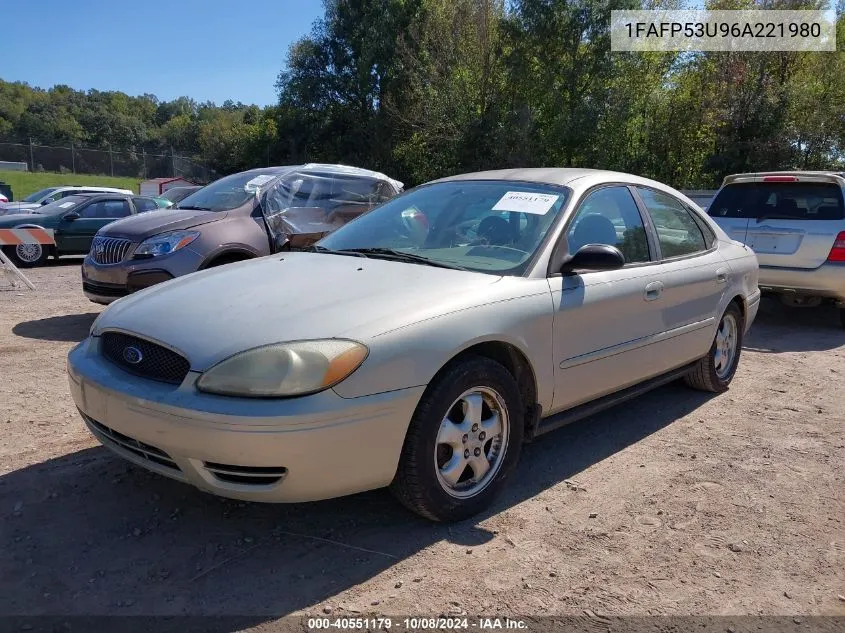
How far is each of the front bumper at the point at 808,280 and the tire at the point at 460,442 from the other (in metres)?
5.53

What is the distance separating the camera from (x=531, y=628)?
245 centimetres

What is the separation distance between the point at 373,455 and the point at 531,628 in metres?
0.86

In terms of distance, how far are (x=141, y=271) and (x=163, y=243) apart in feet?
1.10

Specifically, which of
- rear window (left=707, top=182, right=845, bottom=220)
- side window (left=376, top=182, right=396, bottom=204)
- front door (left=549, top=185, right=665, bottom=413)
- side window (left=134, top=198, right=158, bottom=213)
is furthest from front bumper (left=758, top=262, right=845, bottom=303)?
side window (left=134, top=198, right=158, bottom=213)

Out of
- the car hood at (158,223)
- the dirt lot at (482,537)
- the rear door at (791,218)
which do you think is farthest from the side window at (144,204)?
the rear door at (791,218)

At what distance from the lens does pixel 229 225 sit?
22.2 feet

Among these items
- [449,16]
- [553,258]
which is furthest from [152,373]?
[449,16]

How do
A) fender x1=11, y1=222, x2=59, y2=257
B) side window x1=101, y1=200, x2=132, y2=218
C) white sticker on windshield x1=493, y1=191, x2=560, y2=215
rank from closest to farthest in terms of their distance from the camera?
white sticker on windshield x1=493, y1=191, x2=560, y2=215 → fender x1=11, y1=222, x2=59, y2=257 → side window x1=101, y1=200, x2=132, y2=218

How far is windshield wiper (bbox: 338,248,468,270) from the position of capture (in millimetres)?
3523

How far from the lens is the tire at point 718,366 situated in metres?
5.06

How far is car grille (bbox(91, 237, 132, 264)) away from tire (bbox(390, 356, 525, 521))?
181 inches

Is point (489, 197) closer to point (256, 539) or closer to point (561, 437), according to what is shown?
point (561, 437)

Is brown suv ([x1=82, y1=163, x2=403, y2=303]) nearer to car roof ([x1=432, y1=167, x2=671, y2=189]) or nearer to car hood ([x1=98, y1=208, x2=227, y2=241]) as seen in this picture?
car hood ([x1=98, y1=208, x2=227, y2=241])

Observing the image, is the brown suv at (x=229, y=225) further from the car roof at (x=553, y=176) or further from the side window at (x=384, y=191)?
the car roof at (x=553, y=176)
